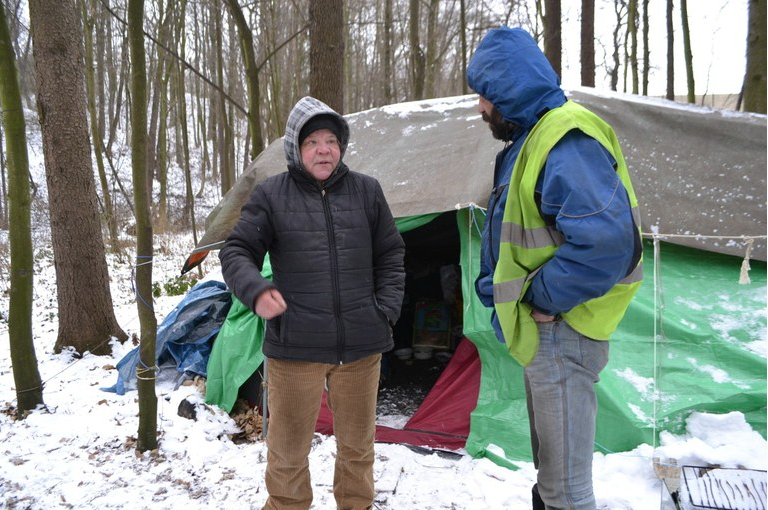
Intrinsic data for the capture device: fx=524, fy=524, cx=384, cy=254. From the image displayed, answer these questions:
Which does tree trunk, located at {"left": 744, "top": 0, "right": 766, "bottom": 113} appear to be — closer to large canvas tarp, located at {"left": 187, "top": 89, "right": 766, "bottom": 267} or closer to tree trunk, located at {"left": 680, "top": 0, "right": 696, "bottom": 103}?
large canvas tarp, located at {"left": 187, "top": 89, "right": 766, "bottom": 267}

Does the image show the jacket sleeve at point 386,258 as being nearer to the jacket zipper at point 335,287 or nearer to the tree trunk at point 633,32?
the jacket zipper at point 335,287

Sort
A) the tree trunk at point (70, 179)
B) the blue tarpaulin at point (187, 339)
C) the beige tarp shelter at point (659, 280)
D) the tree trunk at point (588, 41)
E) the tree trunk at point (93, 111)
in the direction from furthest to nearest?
1. the tree trunk at point (93, 111)
2. the tree trunk at point (588, 41)
3. the tree trunk at point (70, 179)
4. the blue tarpaulin at point (187, 339)
5. the beige tarp shelter at point (659, 280)

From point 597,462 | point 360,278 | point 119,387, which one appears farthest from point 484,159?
point 119,387

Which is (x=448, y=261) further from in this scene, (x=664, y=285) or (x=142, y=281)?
(x=142, y=281)

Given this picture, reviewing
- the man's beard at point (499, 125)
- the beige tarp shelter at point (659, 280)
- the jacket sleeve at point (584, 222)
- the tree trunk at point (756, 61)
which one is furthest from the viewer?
the tree trunk at point (756, 61)

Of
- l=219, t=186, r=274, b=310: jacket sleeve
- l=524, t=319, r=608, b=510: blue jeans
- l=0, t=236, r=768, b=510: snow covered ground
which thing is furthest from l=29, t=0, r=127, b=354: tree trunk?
l=524, t=319, r=608, b=510: blue jeans

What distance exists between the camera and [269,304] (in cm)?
187

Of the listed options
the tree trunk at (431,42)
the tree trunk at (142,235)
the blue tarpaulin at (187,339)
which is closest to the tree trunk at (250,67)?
the blue tarpaulin at (187,339)

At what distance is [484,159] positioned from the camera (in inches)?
141

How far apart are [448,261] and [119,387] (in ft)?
11.1

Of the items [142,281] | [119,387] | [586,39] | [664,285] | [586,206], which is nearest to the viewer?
[586,206]

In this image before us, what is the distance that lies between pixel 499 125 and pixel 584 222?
560 millimetres

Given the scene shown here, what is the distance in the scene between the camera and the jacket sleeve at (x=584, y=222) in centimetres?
149

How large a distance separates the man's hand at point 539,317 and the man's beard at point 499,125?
64cm
